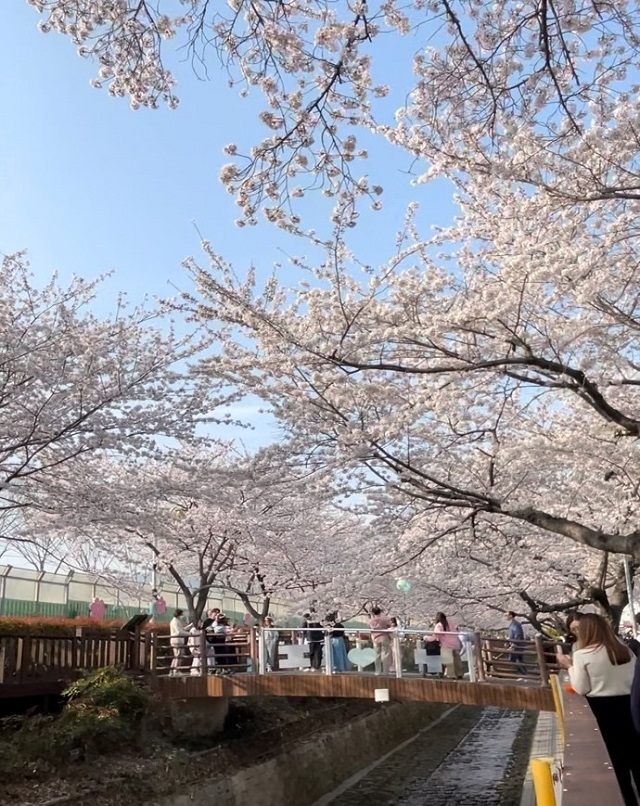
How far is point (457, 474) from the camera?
12.4m

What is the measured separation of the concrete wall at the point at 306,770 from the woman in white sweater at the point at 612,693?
8119 mm

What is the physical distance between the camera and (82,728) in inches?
397

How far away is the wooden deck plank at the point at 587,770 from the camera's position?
3.35m

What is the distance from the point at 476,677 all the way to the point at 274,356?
7.33 meters

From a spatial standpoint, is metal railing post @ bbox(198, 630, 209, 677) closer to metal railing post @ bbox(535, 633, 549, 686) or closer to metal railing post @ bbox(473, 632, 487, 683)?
metal railing post @ bbox(473, 632, 487, 683)

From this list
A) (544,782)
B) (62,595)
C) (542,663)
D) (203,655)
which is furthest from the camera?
(62,595)

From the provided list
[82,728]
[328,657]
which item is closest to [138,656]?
[82,728]

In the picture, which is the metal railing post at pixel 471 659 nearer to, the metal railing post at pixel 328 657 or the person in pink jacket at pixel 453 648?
the person in pink jacket at pixel 453 648

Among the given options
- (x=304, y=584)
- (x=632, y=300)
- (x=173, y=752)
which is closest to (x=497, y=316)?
(x=632, y=300)

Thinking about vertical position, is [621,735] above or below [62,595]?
below

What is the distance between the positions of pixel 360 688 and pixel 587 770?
913 cm

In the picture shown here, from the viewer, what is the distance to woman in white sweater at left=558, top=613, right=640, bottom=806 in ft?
12.8

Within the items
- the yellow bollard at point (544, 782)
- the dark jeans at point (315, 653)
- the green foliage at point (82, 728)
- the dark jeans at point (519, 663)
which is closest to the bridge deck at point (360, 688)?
the dark jeans at point (519, 663)

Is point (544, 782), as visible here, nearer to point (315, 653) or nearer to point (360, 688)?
point (360, 688)
